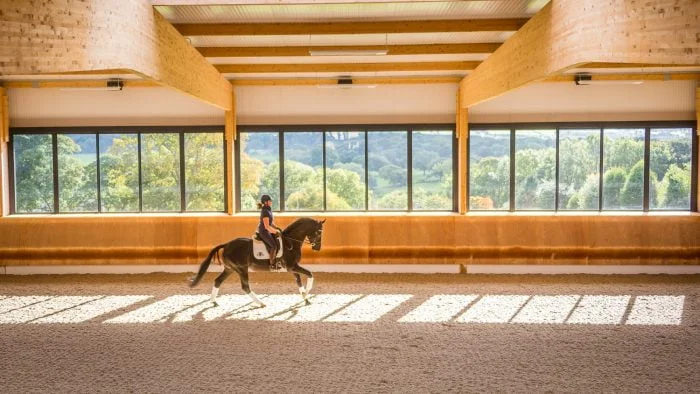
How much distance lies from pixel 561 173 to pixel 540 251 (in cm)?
189

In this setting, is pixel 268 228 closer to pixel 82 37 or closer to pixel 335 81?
pixel 82 37

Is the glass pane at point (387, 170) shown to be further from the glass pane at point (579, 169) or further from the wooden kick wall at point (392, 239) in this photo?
the glass pane at point (579, 169)

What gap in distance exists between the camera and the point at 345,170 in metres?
12.3

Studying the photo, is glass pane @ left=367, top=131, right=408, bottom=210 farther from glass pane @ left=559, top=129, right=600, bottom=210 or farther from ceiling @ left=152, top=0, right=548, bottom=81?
glass pane @ left=559, top=129, right=600, bottom=210

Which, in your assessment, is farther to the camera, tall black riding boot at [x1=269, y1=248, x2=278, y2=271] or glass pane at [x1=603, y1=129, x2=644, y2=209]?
glass pane at [x1=603, y1=129, x2=644, y2=209]

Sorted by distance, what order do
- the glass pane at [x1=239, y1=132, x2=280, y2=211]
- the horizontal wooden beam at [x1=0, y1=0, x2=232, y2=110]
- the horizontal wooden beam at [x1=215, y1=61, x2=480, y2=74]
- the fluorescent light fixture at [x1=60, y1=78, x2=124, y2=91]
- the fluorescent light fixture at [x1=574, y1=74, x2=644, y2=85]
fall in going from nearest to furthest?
the horizontal wooden beam at [x1=0, y1=0, x2=232, y2=110] → the horizontal wooden beam at [x1=215, y1=61, x2=480, y2=74] → the fluorescent light fixture at [x1=574, y1=74, x2=644, y2=85] → the fluorescent light fixture at [x1=60, y1=78, x2=124, y2=91] → the glass pane at [x1=239, y1=132, x2=280, y2=211]

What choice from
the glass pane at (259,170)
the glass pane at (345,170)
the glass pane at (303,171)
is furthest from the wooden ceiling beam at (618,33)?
the glass pane at (259,170)

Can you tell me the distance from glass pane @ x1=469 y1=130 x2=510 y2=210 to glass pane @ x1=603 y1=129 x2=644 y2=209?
2.16 metres

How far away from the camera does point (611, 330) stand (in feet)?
23.6

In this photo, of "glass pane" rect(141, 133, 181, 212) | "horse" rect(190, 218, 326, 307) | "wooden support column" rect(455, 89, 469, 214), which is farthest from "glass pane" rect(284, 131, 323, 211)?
"horse" rect(190, 218, 326, 307)

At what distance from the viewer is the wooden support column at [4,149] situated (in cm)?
1162

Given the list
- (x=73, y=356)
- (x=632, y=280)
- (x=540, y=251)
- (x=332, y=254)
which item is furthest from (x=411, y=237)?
(x=73, y=356)

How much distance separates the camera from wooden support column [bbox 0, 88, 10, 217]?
11.6 metres

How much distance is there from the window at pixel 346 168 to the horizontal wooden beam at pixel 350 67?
1.86 meters
